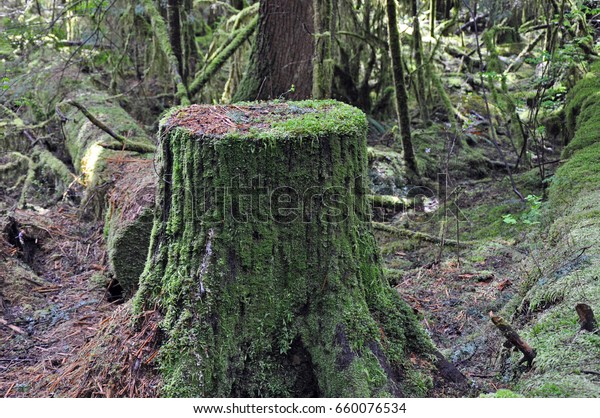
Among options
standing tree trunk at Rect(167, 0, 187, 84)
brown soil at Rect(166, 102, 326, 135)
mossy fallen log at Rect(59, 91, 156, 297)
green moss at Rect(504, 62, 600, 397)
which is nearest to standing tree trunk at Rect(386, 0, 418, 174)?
green moss at Rect(504, 62, 600, 397)

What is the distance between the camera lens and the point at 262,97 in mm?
7629

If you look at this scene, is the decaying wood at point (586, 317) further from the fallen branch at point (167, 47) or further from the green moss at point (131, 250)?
the fallen branch at point (167, 47)

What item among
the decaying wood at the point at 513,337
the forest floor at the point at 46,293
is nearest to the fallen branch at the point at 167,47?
the forest floor at the point at 46,293

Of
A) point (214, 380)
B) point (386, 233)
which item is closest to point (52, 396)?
point (214, 380)

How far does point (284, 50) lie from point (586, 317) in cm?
541

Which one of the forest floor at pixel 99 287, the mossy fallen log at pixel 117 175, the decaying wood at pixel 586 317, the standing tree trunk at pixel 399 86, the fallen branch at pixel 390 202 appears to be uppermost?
the standing tree trunk at pixel 399 86

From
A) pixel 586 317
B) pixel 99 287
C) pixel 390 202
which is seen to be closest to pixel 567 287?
pixel 586 317

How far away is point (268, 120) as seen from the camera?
3.58 meters

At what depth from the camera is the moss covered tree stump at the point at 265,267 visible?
10.6 feet

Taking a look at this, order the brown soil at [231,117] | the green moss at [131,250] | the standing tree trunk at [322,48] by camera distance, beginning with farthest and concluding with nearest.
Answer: the standing tree trunk at [322,48] < the green moss at [131,250] < the brown soil at [231,117]

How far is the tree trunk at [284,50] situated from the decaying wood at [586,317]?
4.98 m

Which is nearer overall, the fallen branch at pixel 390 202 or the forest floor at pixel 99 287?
the forest floor at pixel 99 287

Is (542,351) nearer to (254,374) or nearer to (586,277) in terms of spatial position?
(586,277)

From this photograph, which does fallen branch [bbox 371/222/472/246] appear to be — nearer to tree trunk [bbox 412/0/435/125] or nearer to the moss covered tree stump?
the moss covered tree stump
